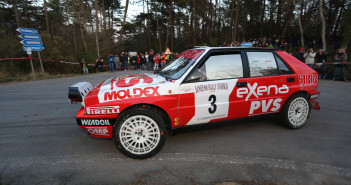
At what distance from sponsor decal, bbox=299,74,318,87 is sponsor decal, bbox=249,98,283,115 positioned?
0.59m

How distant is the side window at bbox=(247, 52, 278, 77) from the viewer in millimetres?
3305

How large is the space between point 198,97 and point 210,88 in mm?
254

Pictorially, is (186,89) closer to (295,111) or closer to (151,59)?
(295,111)

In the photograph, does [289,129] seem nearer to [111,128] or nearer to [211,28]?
[111,128]

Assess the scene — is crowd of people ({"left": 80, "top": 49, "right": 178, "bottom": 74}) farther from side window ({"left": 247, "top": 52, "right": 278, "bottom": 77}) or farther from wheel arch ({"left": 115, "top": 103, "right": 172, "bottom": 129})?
wheel arch ({"left": 115, "top": 103, "right": 172, "bottom": 129})

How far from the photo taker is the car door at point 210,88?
287cm

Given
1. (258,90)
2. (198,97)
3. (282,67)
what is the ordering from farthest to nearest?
(282,67) < (258,90) < (198,97)

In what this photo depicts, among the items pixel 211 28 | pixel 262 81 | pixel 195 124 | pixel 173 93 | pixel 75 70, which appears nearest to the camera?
pixel 173 93

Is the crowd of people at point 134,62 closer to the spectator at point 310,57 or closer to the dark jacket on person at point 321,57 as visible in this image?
the spectator at point 310,57

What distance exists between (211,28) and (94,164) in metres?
30.9

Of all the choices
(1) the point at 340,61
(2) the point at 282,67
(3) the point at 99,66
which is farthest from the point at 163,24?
(2) the point at 282,67

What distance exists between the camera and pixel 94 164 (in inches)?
102

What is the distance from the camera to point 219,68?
10.2 ft

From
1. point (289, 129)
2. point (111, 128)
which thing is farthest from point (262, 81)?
point (111, 128)
